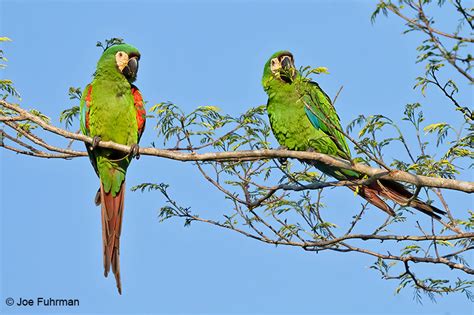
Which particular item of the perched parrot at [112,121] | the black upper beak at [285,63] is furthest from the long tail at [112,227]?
the black upper beak at [285,63]

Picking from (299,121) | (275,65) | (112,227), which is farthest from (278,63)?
(112,227)

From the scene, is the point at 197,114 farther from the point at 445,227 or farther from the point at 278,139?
the point at 445,227

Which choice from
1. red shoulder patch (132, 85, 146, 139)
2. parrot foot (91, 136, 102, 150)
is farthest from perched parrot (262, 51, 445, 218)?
parrot foot (91, 136, 102, 150)

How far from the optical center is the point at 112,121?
4.07 meters

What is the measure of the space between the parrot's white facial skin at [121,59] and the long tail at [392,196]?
1.83 metres

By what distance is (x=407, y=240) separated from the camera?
10.9 feet

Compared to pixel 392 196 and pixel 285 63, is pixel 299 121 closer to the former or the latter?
pixel 285 63

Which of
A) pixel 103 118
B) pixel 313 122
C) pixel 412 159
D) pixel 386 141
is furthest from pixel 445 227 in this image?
pixel 103 118

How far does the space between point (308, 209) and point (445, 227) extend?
0.79 meters

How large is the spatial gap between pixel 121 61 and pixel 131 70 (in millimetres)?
94

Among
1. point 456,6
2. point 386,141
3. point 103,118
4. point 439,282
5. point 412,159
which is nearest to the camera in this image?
point 456,6

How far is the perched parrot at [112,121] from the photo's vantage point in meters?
4.07

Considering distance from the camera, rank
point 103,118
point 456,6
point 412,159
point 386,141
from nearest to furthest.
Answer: point 456,6 < point 386,141 < point 412,159 < point 103,118

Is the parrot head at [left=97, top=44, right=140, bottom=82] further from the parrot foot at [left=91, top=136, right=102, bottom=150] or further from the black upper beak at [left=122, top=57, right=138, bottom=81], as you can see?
the parrot foot at [left=91, top=136, right=102, bottom=150]
